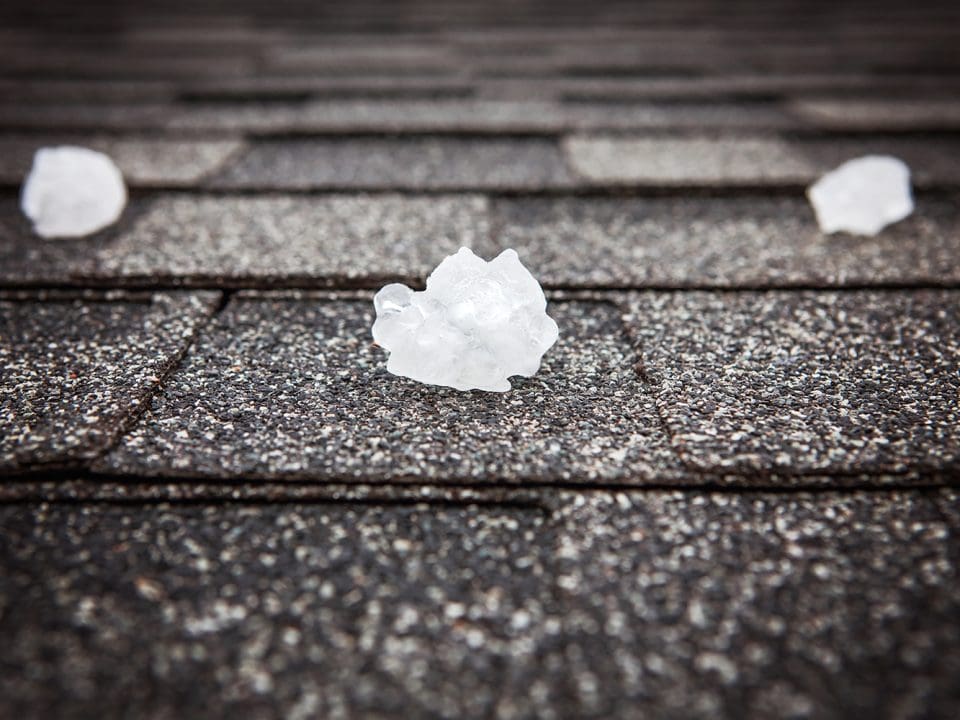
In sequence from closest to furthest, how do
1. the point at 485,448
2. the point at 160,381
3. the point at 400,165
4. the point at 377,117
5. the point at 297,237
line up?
the point at 485,448, the point at 160,381, the point at 297,237, the point at 400,165, the point at 377,117

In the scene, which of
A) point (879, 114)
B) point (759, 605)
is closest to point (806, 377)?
point (759, 605)

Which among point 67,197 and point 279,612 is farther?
point 67,197

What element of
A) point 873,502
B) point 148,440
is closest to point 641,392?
point 873,502

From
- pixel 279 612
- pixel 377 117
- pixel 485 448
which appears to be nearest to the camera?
pixel 279 612

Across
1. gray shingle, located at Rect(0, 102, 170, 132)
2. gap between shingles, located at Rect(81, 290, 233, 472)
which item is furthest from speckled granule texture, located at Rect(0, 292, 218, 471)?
gray shingle, located at Rect(0, 102, 170, 132)

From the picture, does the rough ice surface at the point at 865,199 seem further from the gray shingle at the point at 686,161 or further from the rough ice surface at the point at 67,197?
the rough ice surface at the point at 67,197

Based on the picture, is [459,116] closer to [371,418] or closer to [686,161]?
[686,161]

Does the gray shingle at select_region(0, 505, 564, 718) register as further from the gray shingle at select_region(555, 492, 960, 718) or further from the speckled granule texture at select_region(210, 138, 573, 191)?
the speckled granule texture at select_region(210, 138, 573, 191)

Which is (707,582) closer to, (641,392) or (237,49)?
(641,392)
